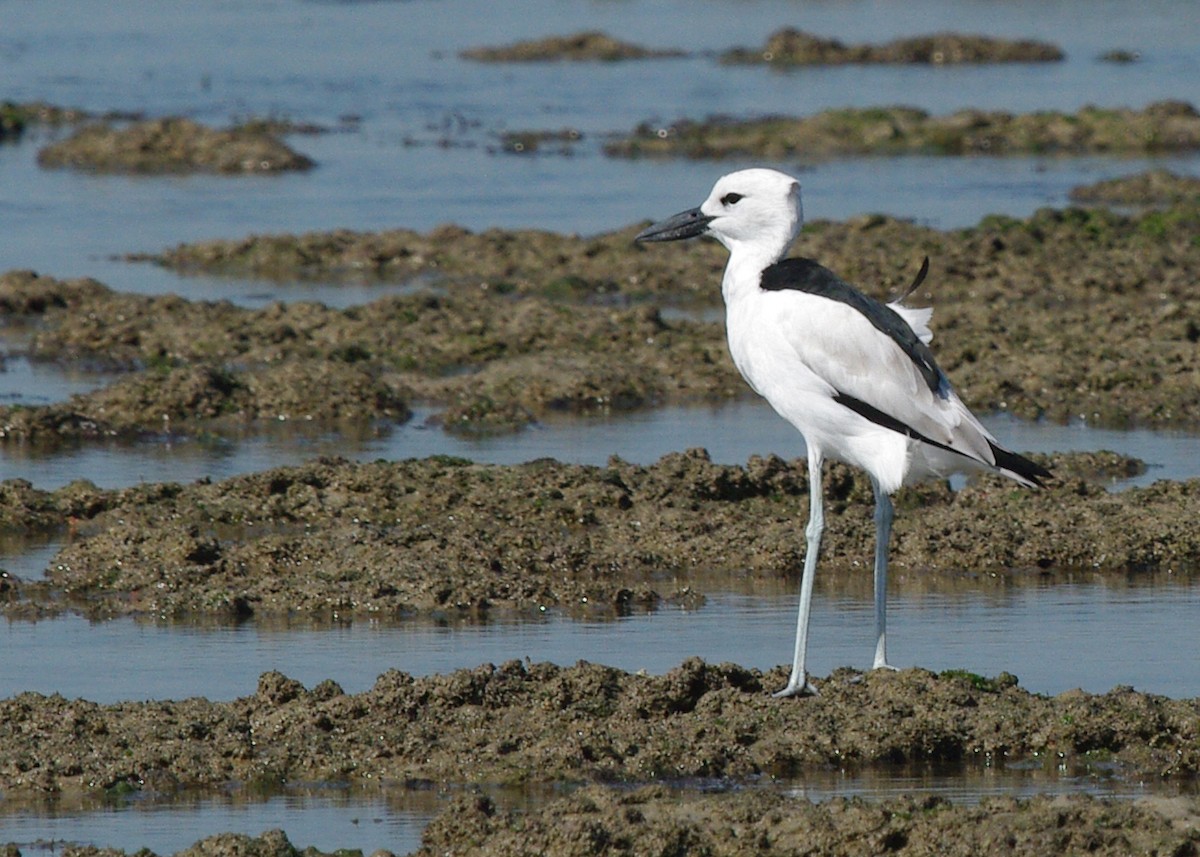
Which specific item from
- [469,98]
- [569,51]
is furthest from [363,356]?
[569,51]

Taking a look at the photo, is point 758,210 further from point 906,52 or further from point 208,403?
point 906,52

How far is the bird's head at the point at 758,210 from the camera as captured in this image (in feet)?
26.7

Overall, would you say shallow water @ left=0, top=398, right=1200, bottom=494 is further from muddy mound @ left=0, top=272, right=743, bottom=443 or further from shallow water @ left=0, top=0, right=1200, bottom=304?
shallow water @ left=0, top=0, right=1200, bottom=304

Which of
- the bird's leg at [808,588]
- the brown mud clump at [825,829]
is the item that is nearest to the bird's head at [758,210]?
the bird's leg at [808,588]

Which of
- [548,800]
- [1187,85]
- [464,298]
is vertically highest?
[1187,85]

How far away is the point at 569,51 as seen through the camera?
4803cm

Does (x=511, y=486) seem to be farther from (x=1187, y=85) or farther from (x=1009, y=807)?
(x=1187, y=85)

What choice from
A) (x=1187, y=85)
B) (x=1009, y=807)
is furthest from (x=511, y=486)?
(x=1187, y=85)

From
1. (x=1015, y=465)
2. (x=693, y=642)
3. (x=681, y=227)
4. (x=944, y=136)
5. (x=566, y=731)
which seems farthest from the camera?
(x=944, y=136)

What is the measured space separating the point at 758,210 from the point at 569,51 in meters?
40.6

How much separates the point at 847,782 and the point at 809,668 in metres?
1.32

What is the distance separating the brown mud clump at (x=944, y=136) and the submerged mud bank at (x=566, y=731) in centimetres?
2264

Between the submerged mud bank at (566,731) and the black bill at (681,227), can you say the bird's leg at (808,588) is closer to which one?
the submerged mud bank at (566,731)

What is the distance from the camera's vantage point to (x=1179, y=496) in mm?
10734
